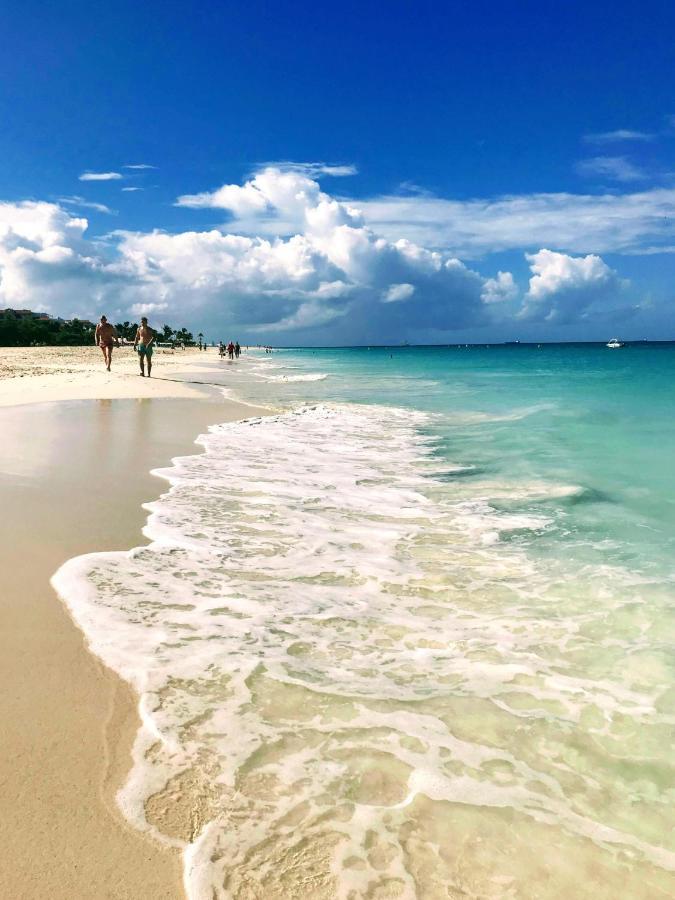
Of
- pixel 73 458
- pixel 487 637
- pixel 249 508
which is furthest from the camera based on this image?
pixel 73 458

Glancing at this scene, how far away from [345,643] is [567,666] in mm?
1421

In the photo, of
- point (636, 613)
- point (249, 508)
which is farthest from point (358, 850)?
point (249, 508)

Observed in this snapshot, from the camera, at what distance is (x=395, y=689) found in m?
3.46

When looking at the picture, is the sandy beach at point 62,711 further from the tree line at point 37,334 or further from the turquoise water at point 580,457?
the tree line at point 37,334

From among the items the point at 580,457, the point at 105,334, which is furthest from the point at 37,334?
the point at 580,457

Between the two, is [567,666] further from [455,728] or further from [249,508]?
[249,508]

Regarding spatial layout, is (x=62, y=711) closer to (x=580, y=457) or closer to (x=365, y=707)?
(x=365, y=707)

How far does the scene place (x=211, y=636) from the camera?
3.91 m

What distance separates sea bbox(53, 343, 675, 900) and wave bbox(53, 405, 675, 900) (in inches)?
0.5

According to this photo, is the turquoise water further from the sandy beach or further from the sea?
the sandy beach

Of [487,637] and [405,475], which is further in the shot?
[405,475]

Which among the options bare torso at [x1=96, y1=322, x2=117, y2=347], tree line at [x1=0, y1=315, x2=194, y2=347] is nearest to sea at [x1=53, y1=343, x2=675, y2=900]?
bare torso at [x1=96, y1=322, x2=117, y2=347]

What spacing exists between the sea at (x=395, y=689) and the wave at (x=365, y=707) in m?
0.01

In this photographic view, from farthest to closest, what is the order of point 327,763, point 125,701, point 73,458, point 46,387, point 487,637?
point 46,387, point 73,458, point 487,637, point 125,701, point 327,763
